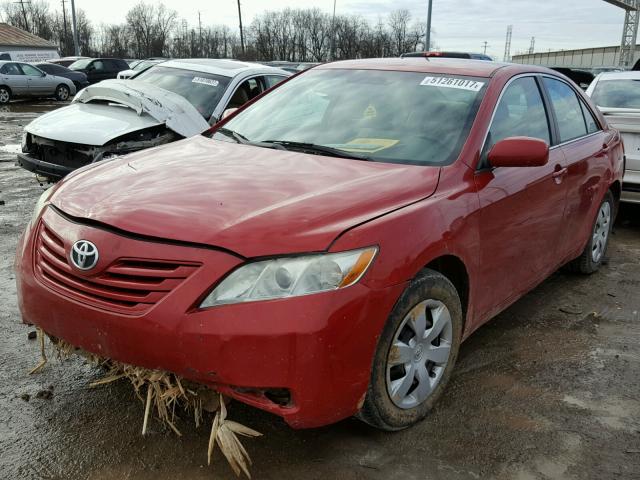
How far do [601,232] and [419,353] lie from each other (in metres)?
3.05

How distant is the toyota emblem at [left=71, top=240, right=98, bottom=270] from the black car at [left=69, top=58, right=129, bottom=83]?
28.7m

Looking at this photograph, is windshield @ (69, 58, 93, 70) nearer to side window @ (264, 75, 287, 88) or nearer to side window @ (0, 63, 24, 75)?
side window @ (0, 63, 24, 75)

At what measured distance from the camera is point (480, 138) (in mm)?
3205

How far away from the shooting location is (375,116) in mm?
3447

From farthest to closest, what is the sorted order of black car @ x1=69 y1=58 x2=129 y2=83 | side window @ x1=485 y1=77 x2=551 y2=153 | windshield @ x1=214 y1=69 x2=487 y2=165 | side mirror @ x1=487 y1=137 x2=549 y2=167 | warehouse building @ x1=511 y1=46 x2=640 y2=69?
warehouse building @ x1=511 y1=46 x2=640 y2=69
black car @ x1=69 y1=58 x2=129 y2=83
side window @ x1=485 y1=77 x2=551 y2=153
windshield @ x1=214 y1=69 x2=487 y2=165
side mirror @ x1=487 y1=137 x2=549 y2=167

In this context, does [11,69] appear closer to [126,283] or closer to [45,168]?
[45,168]

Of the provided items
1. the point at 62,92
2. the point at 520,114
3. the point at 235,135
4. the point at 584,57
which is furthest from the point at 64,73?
the point at 584,57

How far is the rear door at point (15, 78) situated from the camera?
22031 millimetres

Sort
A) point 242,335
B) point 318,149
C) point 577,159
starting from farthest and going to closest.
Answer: point 577,159 → point 318,149 → point 242,335

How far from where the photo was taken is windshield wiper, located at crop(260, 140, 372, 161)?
10.4 ft

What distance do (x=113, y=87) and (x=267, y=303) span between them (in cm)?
558

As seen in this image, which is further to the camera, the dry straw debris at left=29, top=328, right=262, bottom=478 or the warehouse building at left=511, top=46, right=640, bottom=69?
the warehouse building at left=511, top=46, right=640, bottom=69

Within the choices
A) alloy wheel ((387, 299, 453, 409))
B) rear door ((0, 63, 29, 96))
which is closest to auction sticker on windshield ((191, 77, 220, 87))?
alloy wheel ((387, 299, 453, 409))

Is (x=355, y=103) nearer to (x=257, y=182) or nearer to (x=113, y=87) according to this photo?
(x=257, y=182)
